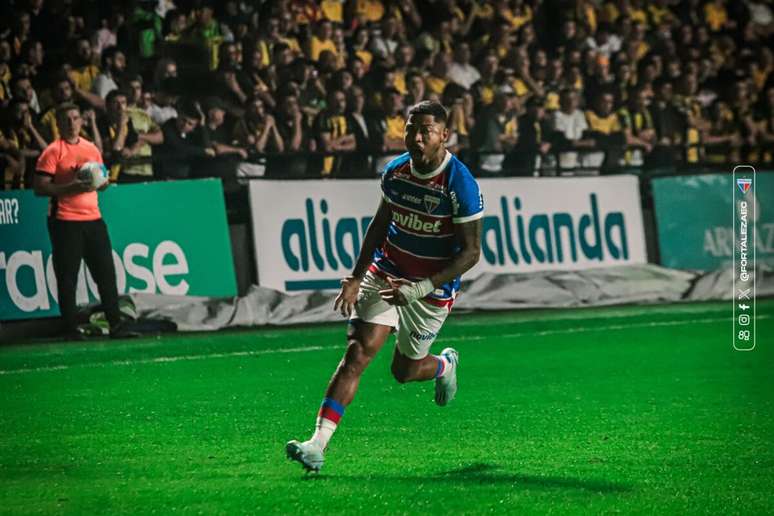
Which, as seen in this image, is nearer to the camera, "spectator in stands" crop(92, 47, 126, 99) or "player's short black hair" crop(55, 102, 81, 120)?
"player's short black hair" crop(55, 102, 81, 120)

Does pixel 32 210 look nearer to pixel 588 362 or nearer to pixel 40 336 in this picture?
pixel 40 336

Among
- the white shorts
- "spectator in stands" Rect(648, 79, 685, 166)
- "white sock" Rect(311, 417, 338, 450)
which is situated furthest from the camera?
"spectator in stands" Rect(648, 79, 685, 166)

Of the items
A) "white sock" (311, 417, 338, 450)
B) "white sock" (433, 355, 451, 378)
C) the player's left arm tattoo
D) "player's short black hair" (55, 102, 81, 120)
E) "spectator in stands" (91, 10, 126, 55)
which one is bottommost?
"white sock" (433, 355, 451, 378)

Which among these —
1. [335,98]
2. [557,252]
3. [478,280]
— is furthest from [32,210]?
[557,252]

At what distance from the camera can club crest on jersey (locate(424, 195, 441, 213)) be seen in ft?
23.1

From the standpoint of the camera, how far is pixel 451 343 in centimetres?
1332

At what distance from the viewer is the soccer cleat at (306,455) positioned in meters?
6.39

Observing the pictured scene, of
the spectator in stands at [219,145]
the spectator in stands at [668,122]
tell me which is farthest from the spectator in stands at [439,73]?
the spectator in stands at [219,145]

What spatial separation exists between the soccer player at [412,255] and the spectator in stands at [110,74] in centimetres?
851

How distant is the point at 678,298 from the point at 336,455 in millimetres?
10878

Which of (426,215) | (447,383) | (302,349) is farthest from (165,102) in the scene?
(426,215)

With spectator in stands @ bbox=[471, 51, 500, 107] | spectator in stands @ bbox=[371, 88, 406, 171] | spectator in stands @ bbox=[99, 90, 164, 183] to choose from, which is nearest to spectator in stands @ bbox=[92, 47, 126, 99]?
spectator in stands @ bbox=[99, 90, 164, 183]

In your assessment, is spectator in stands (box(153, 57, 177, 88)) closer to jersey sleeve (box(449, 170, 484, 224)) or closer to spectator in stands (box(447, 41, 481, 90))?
spectator in stands (box(447, 41, 481, 90))

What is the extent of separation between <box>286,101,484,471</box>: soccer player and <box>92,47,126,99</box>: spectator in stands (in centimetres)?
851
